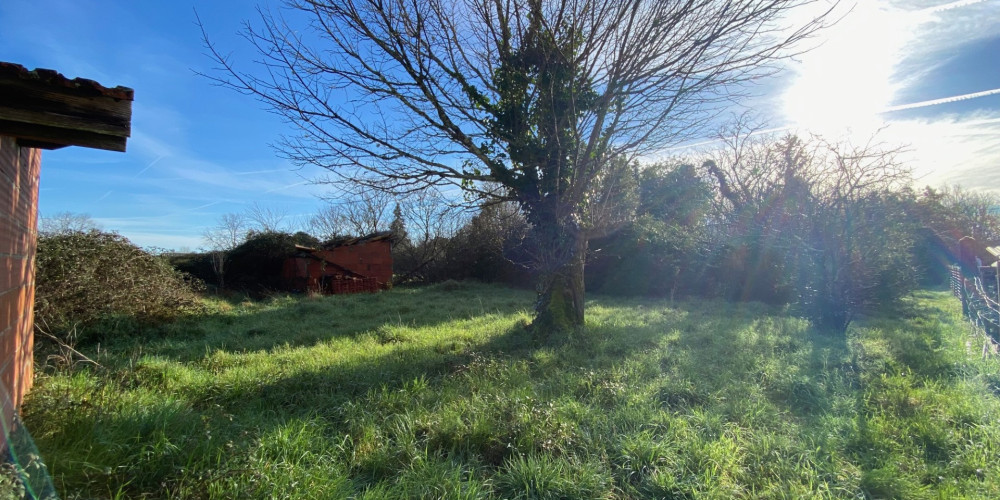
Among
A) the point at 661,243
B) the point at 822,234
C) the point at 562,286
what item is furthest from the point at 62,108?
the point at 661,243

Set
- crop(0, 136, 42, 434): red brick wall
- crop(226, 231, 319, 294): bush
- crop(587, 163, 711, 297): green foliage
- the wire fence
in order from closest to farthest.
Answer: crop(0, 136, 42, 434): red brick wall < the wire fence < crop(587, 163, 711, 297): green foliage < crop(226, 231, 319, 294): bush

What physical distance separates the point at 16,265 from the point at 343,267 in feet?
49.7

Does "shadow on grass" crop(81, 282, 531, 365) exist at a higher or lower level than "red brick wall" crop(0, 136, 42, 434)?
lower

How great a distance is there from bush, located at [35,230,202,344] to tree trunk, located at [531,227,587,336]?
686 cm

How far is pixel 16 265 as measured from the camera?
10.3 ft

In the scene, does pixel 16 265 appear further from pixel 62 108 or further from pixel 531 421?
pixel 531 421

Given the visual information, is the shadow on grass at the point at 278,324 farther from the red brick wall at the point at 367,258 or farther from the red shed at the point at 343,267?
the red brick wall at the point at 367,258

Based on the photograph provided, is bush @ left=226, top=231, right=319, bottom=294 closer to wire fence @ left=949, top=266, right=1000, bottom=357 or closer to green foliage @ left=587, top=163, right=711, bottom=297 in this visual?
green foliage @ left=587, top=163, right=711, bottom=297

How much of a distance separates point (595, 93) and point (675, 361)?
13.7 ft

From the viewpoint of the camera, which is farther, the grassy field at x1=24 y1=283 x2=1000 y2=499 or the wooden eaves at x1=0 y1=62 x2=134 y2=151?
the grassy field at x1=24 y1=283 x2=1000 y2=499

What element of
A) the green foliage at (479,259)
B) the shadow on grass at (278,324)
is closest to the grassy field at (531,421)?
the shadow on grass at (278,324)

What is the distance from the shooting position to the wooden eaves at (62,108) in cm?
221

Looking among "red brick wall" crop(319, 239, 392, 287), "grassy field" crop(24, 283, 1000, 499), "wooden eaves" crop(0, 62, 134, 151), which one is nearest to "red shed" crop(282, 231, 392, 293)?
"red brick wall" crop(319, 239, 392, 287)

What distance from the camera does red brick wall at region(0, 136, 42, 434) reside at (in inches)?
105
